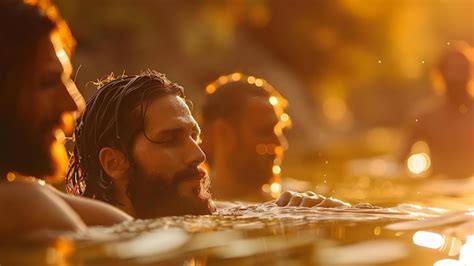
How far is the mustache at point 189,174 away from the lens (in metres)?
4.52

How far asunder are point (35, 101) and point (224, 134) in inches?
131

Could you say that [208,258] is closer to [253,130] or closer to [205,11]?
[253,130]

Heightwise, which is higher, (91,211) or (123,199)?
(123,199)

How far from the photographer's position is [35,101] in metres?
3.77

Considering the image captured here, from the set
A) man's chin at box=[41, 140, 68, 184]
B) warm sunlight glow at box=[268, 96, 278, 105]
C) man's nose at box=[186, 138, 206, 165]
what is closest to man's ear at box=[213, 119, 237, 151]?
warm sunlight glow at box=[268, 96, 278, 105]

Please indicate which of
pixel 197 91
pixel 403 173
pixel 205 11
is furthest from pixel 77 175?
pixel 205 11

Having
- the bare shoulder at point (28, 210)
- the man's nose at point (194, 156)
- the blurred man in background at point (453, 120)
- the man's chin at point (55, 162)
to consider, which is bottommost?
the bare shoulder at point (28, 210)

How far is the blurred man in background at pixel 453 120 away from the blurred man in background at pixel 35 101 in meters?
6.17

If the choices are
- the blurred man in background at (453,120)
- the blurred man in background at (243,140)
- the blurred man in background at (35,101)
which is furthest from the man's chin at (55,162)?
the blurred man in background at (453,120)

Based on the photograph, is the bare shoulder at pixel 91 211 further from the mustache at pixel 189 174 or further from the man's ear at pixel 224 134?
the man's ear at pixel 224 134

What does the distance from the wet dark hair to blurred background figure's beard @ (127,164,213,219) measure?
0.35ft

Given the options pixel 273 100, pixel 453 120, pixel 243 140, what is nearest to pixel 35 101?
pixel 243 140

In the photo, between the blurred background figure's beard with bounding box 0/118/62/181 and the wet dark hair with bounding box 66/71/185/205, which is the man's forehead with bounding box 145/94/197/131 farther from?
the blurred background figure's beard with bounding box 0/118/62/181

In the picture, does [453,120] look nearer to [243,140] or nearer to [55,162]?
[243,140]
